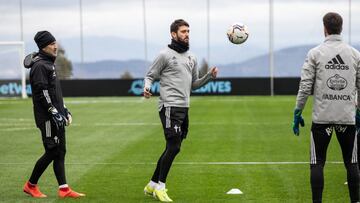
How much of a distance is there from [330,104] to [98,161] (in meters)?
5.87

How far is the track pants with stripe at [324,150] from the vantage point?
27.1ft

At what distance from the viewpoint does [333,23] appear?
8.15 m

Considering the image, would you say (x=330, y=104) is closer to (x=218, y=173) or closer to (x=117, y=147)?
(x=218, y=173)

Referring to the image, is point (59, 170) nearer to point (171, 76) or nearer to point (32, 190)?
point (32, 190)

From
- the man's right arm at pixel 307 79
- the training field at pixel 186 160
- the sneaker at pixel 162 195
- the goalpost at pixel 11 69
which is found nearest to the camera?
the man's right arm at pixel 307 79

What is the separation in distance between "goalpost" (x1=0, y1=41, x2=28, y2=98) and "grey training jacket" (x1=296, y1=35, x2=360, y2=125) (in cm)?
3228

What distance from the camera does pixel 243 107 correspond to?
93.4 ft

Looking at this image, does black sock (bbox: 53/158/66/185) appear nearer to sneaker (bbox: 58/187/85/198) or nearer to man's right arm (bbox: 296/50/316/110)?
sneaker (bbox: 58/187/85/198)

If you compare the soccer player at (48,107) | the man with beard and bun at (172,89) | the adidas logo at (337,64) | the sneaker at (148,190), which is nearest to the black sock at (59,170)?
the soccer player at (48,107)

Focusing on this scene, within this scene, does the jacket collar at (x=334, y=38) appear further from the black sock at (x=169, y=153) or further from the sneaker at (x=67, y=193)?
the sneaker at (x=67, y=193)

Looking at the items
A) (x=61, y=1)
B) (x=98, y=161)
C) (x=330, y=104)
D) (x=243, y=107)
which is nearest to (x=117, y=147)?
(x=98, y=161)

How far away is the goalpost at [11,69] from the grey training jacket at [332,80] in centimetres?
3228

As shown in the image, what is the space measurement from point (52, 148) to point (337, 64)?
3634mm

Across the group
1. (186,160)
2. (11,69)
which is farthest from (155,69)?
(11,69)
